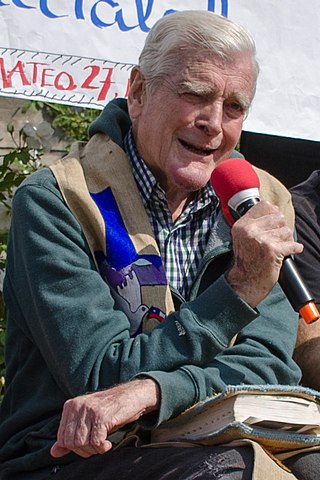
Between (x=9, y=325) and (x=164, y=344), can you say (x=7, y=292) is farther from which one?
(x=164, y=344)

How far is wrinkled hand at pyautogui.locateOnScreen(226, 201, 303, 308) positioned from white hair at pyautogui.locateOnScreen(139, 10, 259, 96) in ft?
1.70

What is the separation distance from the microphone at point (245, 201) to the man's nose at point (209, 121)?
137mm

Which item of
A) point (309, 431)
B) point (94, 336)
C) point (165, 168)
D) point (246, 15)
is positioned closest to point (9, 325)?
point (94, 336)

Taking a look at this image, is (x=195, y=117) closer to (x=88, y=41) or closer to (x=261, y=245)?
A: (x=261, y=245)

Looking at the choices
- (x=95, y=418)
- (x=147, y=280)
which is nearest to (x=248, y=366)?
(x=147, y=280)

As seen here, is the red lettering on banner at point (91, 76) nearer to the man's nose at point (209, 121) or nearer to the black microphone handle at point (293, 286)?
the man's nose at point (209, 121)

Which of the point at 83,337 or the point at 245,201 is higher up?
the point at 245,201

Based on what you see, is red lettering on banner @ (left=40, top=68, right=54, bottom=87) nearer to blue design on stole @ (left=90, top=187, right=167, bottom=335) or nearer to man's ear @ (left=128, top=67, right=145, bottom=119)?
man's ear @ (left=128, top=67, right=145, bottom=119)

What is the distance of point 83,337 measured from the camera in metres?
2.67

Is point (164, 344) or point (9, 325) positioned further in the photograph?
point (9, 325)

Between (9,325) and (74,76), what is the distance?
121 cm

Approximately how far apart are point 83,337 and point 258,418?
0.47 m

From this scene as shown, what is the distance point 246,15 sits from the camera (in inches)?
158

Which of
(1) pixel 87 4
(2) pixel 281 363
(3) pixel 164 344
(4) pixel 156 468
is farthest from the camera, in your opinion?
(1) pixel 87 4
